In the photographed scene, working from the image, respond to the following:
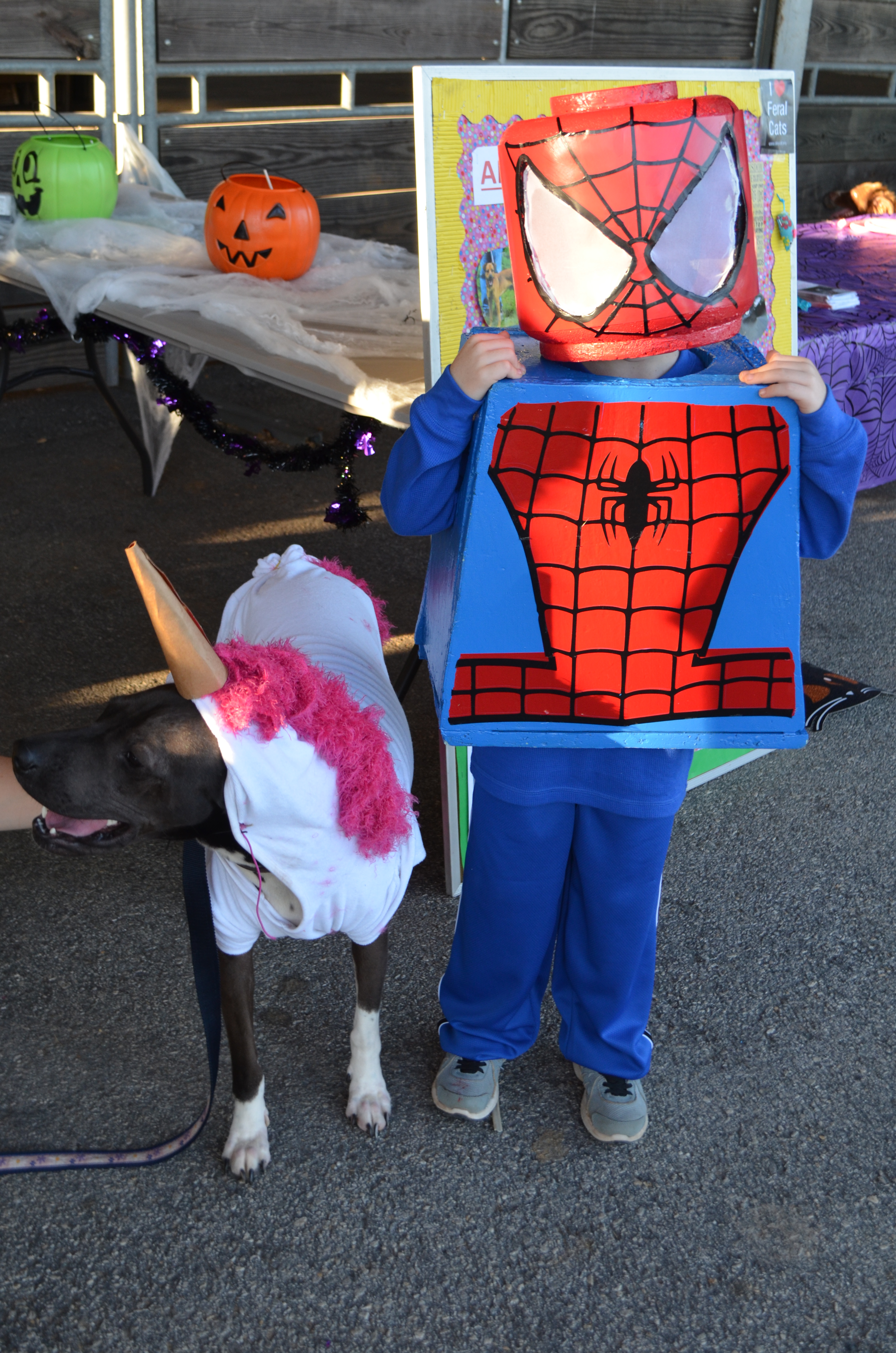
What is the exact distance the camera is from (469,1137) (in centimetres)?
209

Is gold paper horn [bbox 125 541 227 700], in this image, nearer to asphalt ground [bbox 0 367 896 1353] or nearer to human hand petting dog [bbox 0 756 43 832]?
Answer: human hand petting dog [bbox 0 756 43 832]

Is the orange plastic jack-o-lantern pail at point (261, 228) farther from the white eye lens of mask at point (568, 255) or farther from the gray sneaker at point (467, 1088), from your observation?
the gray sneaker at point (467, 1088)

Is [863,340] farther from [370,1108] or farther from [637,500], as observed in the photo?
[370,1108]

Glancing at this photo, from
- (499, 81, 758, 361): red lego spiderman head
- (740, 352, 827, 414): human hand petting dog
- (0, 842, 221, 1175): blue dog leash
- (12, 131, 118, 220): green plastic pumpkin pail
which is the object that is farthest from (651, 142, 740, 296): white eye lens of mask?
(12, 131, 118, 220): green plastic pumpkin pail

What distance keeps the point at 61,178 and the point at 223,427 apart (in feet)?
3.76

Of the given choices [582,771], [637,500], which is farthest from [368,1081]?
[637,500]

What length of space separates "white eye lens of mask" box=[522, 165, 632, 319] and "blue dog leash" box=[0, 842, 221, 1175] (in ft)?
3.58

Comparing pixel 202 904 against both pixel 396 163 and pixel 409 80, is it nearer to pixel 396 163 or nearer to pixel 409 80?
pixel 396 163

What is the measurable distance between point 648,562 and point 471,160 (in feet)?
3.32

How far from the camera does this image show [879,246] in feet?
17.8

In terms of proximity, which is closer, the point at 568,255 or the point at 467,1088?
the point at 568,255

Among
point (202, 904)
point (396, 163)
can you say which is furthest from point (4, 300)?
point (202, 904)

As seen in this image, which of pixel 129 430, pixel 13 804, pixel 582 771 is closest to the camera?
pixel 13 804

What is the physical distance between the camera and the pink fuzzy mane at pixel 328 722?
149 centimetres
